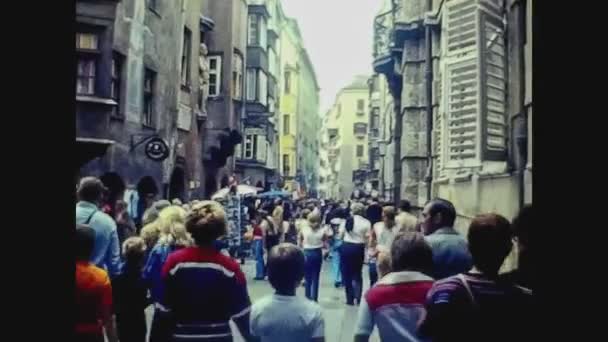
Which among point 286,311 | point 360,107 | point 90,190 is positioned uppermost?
point 360,107

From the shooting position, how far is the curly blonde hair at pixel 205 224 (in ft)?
16.4

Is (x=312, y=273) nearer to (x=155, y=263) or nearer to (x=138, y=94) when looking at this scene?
(x=155, y=263)

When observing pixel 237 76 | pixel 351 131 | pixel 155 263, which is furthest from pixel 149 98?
pixel 351 131

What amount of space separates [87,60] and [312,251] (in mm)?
7559

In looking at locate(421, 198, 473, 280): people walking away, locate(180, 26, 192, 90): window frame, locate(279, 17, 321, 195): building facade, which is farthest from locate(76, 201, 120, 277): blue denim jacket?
locate(279, 17, 321, 195): building facade

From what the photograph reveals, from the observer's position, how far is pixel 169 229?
683 centimetres

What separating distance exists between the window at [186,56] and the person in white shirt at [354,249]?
548 inches

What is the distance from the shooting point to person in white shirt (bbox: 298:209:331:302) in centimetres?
1347

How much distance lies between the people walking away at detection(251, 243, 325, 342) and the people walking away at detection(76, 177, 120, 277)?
2587mm

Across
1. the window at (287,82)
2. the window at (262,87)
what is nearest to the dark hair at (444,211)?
the window at (262,87)

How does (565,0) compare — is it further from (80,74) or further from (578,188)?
(80,74)

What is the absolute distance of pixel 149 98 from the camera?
74.3ft

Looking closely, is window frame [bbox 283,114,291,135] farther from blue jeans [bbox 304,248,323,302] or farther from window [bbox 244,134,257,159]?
blue jeans [bbox 304,248,323,302]

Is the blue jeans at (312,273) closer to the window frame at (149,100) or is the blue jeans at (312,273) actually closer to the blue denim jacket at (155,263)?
the blue denim jacket at (155,263)
